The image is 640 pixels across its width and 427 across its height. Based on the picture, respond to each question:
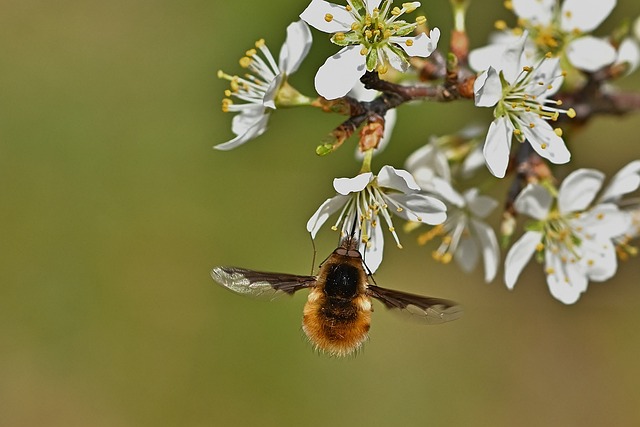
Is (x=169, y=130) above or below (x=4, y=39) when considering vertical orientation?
below

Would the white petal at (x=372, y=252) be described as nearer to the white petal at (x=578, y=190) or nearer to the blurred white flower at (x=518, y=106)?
the blurred white flower at (x=518, y=106)

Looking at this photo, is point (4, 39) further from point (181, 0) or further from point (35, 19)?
point (181, 0)

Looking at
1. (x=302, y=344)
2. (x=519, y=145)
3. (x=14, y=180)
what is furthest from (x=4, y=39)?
(x=519, y=145)

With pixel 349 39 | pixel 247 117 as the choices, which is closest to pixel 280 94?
pixel 247 117

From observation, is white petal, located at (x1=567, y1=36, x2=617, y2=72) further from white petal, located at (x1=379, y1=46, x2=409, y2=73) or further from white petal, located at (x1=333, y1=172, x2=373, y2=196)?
white petal, located at (x1=333, y1=172, x2=373, y2=196)

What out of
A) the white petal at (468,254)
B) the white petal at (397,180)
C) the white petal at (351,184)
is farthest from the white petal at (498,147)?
the white petal at (468,254)
